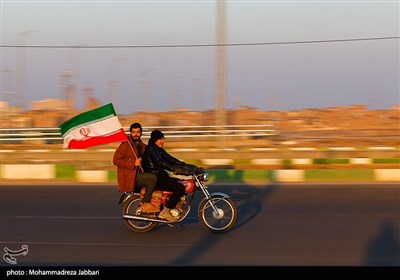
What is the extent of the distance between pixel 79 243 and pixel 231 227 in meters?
2.23

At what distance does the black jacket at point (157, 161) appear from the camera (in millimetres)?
10500

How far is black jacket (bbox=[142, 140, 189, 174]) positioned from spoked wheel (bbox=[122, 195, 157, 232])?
0.55 metres

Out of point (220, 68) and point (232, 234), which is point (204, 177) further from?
point (220, 68)

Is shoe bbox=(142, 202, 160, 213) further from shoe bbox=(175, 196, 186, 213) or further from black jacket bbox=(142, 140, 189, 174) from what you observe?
black jacket bbox=(142, 140, 189, 174)

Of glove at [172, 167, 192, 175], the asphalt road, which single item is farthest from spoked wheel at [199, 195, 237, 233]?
glove at [172, 167, 192, 175]

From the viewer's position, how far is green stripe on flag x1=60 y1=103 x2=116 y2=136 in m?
10.6

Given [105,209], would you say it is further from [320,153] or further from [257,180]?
[320,153]

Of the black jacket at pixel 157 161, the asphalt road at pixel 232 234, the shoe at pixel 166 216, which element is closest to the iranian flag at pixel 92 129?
the black jacket at pixel 157 161

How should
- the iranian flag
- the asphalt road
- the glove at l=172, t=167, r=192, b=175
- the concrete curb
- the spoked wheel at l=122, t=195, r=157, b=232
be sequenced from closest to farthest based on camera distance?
the asphalt road → the glove at l=172, t=167, r=192, b=175 → the iranian flag → the spoked wheel at l=122, t=195, r=157, b=232 → the concrete curb

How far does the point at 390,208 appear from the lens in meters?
12.9

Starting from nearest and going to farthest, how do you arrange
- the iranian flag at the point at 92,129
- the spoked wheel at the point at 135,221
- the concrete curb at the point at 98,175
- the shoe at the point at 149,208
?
the iranian flag at the point at 92,129 < the shoe at the point at 149,208 < the spoked wheel at the point at 135,221 < the concrete curb at the point at 98,175

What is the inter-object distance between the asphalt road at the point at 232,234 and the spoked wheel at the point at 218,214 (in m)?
0.16

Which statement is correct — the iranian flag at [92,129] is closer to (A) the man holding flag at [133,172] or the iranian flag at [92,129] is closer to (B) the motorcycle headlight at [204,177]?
(A) the man holding flag at [133,172]

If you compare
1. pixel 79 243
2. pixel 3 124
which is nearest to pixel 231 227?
pixel 79 243
